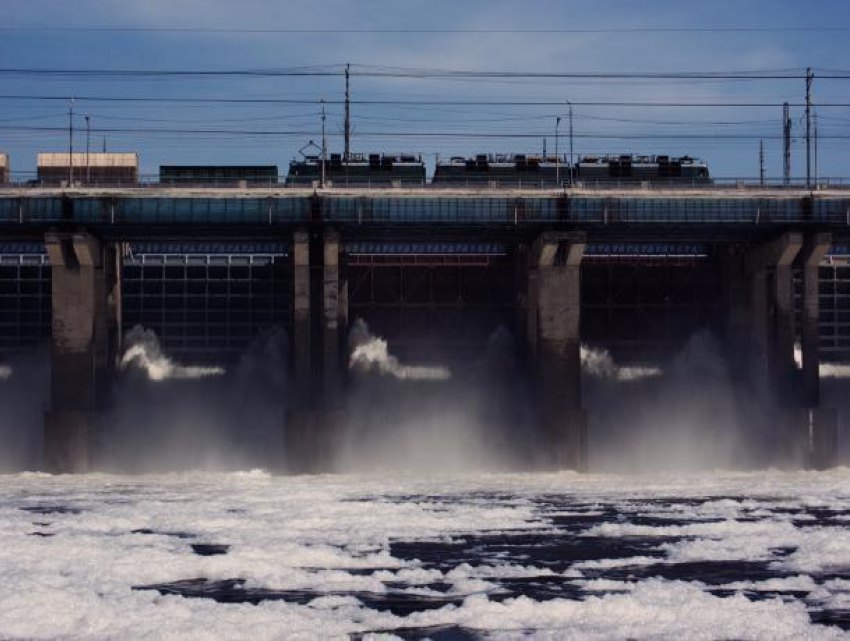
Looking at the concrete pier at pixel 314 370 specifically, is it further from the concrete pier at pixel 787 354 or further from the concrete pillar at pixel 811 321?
the concrete pillar at pixel 811 321

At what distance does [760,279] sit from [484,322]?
16.8 metres

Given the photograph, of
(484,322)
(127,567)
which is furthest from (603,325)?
(127,567)

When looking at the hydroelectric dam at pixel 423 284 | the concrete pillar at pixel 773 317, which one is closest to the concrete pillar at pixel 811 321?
the hydroelectric dam at pixel 423 284

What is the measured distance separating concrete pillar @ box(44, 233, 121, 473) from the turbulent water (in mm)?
11100

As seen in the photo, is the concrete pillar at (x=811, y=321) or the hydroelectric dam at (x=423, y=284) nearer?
the hydroelectric dam at (x=423, y=284)

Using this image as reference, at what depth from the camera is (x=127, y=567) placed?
113 feet


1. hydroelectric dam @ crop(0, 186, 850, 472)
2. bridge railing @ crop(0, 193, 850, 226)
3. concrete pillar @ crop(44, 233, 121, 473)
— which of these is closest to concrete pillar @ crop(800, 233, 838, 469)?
hydroelectric dam @ crop(0, 186, 850, 472)

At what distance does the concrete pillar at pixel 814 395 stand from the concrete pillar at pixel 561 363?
1295 cm

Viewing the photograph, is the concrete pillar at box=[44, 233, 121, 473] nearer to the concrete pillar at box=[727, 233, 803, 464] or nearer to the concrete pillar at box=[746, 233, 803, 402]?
the concrete pillar at box=[727, 233, 803, 464]

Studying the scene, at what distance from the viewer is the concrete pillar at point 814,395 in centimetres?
7219

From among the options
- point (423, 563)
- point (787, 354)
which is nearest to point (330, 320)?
point (787, 354)

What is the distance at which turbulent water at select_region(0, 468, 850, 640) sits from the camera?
28.4 m

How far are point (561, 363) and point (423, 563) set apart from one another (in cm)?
3527

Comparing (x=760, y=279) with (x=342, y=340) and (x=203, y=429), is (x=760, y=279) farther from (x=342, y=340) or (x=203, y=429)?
(x=203, y=429)
